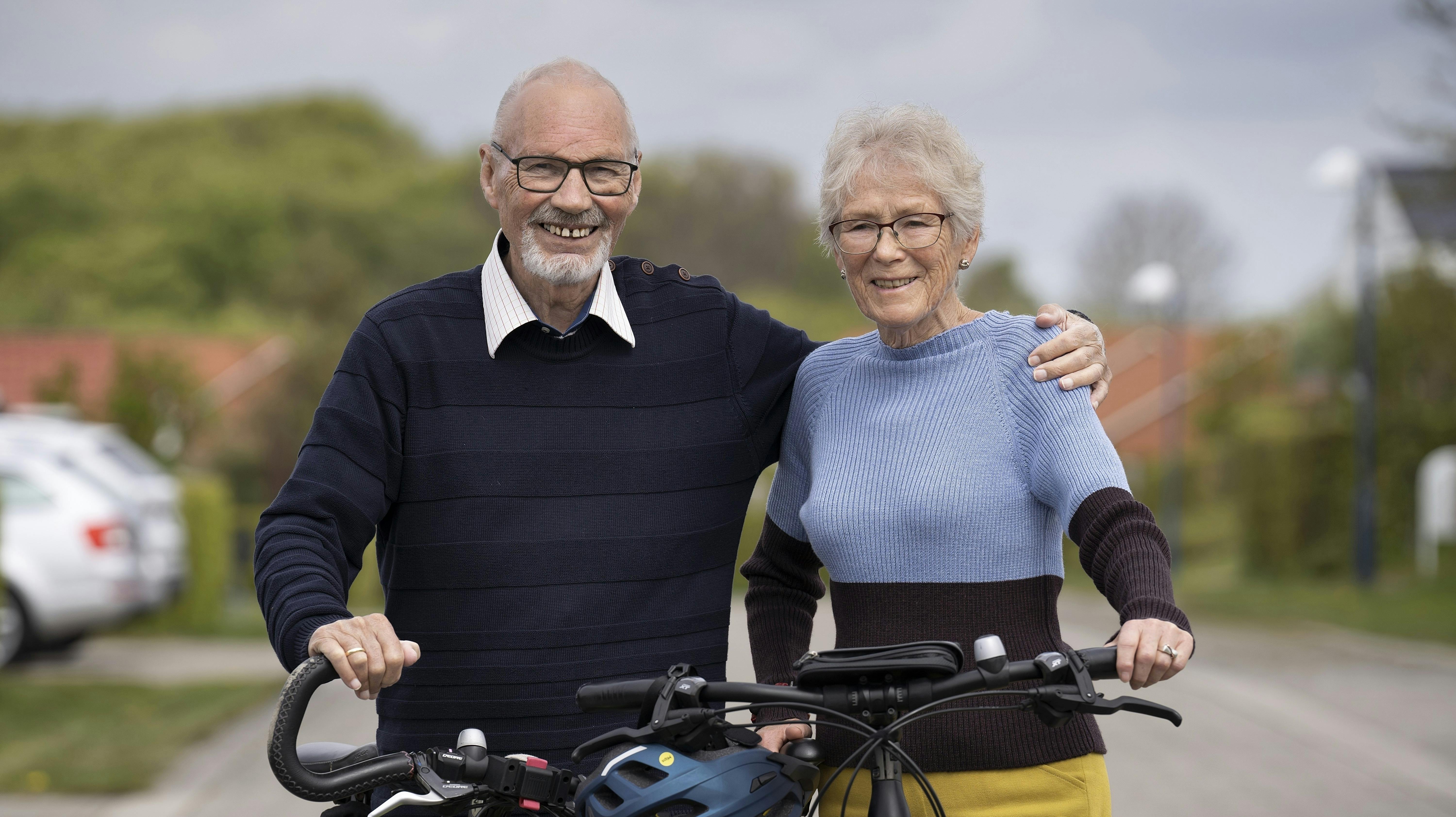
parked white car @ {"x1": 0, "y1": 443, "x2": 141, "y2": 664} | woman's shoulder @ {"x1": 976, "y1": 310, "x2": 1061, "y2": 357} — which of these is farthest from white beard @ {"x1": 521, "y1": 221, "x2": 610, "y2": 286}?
parked white car @ {"x1": 0, "y1": 443, "x2": 141, "y2": 664}

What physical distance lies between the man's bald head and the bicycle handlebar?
1.17 metres

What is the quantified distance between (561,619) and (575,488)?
248 millimetres

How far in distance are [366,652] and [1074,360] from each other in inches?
49.9

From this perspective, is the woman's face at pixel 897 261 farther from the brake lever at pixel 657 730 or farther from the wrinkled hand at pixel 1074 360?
the brake lever at pixel 657 730

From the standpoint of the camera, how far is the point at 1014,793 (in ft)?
8.20

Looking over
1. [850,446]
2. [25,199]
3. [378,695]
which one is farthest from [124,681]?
[25,199]

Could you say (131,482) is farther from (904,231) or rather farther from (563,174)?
(904,231)

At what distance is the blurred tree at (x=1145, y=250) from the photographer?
1628 inches

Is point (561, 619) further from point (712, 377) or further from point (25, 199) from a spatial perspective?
point (25, 199)

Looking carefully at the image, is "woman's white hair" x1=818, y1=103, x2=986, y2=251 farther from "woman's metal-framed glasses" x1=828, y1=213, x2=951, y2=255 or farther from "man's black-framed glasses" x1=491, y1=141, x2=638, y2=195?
"man's black-framed glasses" x1=491, y1=141, x2=638, y2=195

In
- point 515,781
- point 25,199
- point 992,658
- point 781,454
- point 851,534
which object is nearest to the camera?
point 992,658

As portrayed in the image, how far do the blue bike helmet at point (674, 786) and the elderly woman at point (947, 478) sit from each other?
0.48 meters

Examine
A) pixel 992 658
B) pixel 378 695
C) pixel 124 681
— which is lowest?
pixel 124 681

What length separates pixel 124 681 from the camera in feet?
35.4
